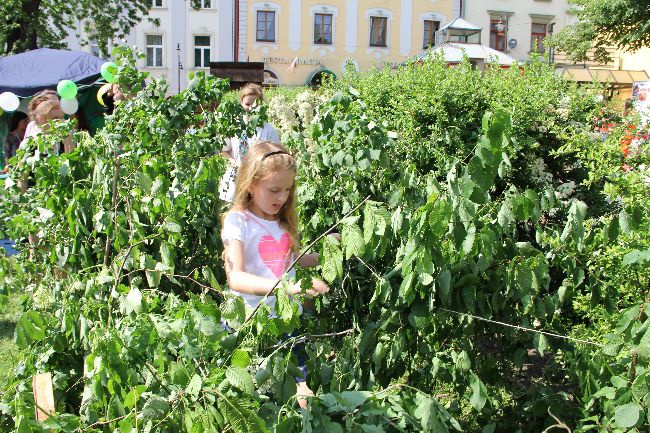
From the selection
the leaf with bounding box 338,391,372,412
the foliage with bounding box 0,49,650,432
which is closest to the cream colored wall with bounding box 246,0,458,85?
the foliage with bounding box 0,49,650,432

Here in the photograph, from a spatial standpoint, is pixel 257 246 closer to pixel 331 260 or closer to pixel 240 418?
pixel 331 260

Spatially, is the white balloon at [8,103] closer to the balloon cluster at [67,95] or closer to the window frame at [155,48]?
the balloon cluster at [67,95]

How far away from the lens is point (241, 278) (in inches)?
90.7

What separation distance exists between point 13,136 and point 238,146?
3433 millimetres

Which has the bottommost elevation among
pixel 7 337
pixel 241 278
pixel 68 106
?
pixel 7 337

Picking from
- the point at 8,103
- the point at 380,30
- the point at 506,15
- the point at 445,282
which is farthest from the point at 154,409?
the point at 506,15

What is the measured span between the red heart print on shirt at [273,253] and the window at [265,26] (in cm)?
3307

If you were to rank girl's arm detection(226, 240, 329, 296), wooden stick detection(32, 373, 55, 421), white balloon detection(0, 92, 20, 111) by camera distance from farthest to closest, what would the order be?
white balloon detection(0, 92, 20, 111) → girl's arm detection(226, 240, 329, 296) → wooden stick detection(32, 373, 55, 421)

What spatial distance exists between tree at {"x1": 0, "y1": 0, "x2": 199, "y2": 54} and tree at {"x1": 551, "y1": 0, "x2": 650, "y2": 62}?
41.0 ft

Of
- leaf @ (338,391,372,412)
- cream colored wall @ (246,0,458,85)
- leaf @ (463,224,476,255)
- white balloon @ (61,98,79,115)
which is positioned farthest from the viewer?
cream colored wall @ (246,0,458,85)

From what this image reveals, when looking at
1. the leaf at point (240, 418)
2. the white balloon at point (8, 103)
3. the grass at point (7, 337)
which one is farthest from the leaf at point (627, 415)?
the white balloon at point (8, 103)

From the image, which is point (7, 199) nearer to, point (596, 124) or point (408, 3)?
point (596, 124)

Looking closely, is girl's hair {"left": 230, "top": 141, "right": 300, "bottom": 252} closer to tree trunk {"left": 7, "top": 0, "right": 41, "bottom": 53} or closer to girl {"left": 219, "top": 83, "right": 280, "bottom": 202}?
girl {"left": 219, "top": 83, "right": 280, "bottom": 202}

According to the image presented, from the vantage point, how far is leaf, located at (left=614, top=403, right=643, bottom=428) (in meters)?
1.74
